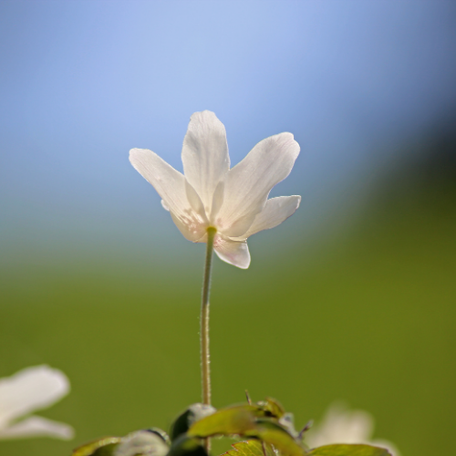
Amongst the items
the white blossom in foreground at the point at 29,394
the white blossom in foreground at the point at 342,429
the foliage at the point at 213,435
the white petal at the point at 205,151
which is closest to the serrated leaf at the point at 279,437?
the foliage at the point at 213,435

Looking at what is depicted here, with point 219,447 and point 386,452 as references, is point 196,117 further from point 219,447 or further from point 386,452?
point 219,447

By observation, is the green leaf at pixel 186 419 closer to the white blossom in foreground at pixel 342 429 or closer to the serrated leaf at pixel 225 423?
the serrated leaf at pixel 225 423

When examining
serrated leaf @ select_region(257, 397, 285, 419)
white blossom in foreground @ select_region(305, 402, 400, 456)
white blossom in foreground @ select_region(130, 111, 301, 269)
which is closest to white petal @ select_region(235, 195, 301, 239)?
white blossom in foreground @ select_region(130, 111, 301, 269)

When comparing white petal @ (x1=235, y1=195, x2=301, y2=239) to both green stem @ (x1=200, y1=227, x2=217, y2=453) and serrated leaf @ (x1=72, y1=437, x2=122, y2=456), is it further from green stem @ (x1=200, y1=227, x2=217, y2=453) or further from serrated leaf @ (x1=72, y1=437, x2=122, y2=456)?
serrated leaf @ (x1=72, y1=437, x2=122, y2=456)

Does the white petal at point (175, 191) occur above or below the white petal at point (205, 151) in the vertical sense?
below

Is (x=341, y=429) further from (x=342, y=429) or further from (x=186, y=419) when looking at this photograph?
(x=186, y=419)

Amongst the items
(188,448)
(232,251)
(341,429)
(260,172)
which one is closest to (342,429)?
(341,429)

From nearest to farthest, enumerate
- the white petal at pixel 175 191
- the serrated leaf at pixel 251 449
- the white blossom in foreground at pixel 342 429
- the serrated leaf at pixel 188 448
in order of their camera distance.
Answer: the serrated leaf at pixel 188 448 < the serrated leaf at pixel 251 449 < the white petal at pixel 175 191 < the white blossom in foreground at pixel 342 429
